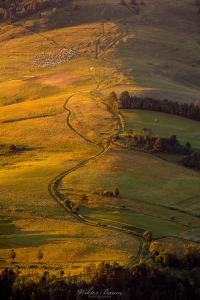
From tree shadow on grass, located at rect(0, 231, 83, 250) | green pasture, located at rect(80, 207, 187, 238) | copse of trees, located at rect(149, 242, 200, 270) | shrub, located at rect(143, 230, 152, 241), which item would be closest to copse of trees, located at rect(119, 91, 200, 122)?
green pasture, located at rect(80, 207, 187, 238)

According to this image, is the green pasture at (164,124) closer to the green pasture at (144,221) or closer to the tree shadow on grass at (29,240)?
the green pasture at (144,221)

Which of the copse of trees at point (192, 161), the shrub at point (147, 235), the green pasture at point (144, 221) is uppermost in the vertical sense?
the shrub at point (147, 235)

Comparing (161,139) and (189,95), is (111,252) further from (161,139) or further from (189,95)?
(189,95)

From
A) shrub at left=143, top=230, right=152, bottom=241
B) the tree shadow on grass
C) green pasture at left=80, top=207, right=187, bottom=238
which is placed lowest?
green pasture at left=80, top=207, right=187, bottom=238

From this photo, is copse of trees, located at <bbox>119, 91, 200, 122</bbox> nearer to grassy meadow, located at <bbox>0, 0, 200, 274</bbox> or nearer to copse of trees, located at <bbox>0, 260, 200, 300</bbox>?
grassy meadow, located at <bbox>0, 0, 200, 274</bbox>

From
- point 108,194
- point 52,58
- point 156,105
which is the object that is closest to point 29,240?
point 108,194

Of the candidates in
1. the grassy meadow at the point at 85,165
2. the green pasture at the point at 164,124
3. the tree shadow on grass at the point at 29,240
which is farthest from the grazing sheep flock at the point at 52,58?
the tree shadow on grass at the point at 29,240
